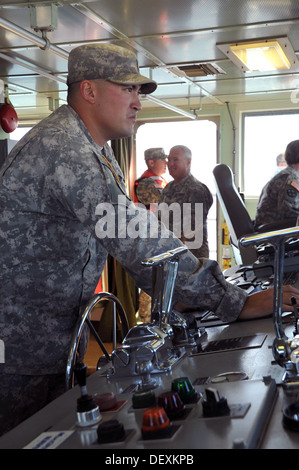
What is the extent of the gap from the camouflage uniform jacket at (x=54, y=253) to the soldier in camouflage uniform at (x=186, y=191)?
14.0 ft

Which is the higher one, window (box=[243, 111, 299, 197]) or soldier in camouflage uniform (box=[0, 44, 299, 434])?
window (box=[243, 111, 299, 197])

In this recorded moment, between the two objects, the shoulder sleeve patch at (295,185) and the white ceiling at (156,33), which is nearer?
the white ceiling at (156,33)

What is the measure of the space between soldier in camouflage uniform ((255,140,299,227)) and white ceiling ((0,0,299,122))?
974 millimetres

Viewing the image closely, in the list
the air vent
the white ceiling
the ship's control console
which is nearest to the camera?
the ship's control console

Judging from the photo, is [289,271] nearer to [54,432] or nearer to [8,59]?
[54,432]

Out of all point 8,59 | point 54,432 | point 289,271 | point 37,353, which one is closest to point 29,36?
point 8,59

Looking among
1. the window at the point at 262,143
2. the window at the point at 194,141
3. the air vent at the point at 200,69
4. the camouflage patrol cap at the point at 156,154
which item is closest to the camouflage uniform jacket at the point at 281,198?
the air vent at the point at 200,69

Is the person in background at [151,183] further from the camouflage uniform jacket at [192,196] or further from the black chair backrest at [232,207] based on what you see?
the black chair backrest at [232,207]

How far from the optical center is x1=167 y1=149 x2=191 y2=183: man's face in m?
5.91

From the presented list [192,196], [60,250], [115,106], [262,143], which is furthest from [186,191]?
[60,250]

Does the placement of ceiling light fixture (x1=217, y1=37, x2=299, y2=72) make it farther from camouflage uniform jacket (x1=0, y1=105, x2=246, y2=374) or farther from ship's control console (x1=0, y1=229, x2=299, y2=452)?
ship's control console (x1=0, y1=229, x2=299, y2=452)

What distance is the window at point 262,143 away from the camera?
8336 millimetres

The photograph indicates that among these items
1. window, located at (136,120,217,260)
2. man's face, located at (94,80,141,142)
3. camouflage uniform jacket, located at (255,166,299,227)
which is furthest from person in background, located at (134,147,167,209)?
man's face, located at (94,80,141,142)

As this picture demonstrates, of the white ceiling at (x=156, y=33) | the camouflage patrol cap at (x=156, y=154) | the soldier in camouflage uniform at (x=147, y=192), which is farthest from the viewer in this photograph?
the camouflage patrol cap at (x=156, y=154)
